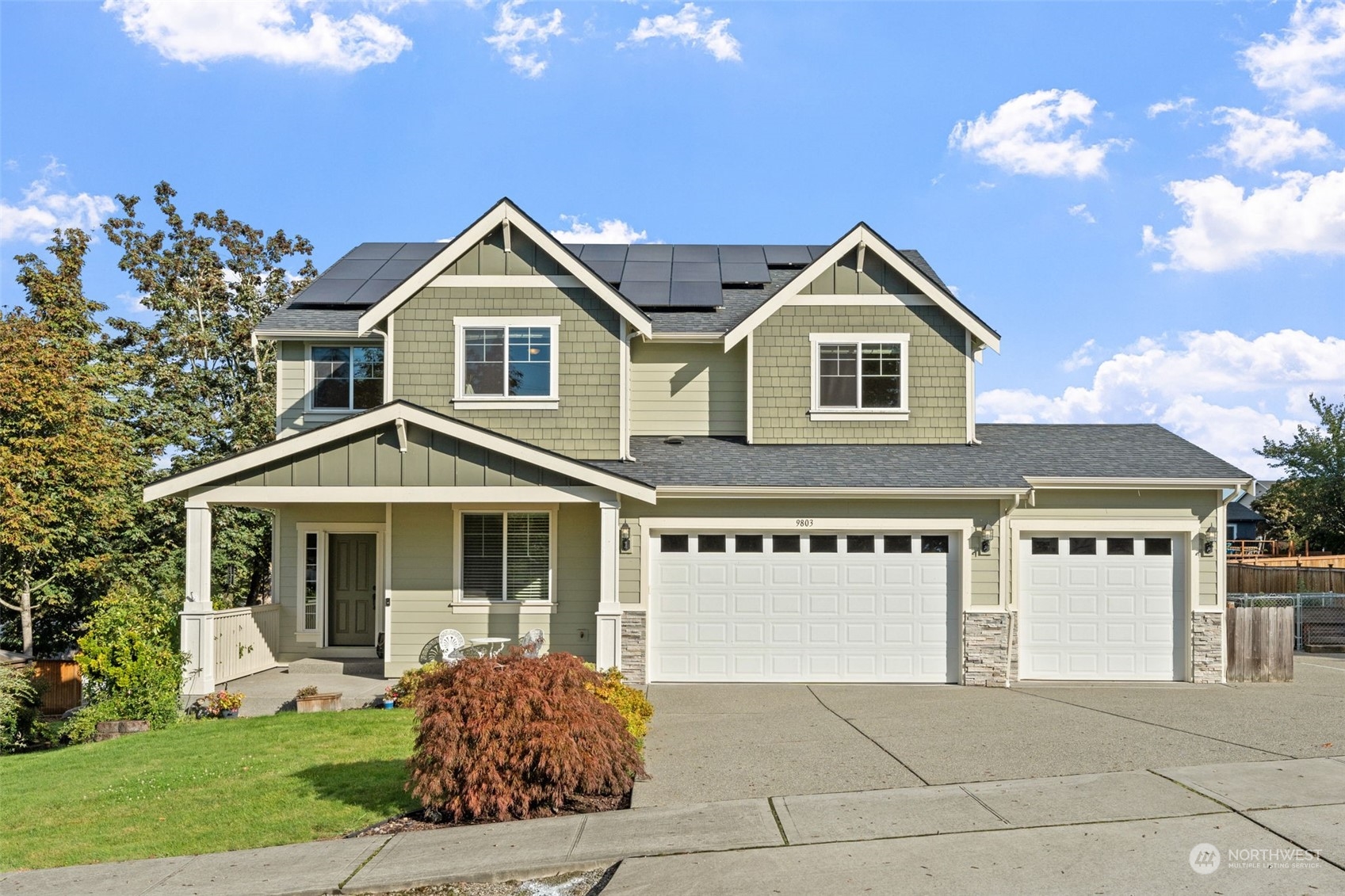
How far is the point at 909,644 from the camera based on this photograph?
15.2 metres

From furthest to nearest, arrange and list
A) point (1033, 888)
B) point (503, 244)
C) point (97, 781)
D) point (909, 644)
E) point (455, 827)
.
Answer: point (503, 244)
point (909, 644)
point (97, 781)
point (455, 827)
point (1033, 888)

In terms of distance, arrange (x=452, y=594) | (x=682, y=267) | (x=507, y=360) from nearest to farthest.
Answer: (x=452, y=594) → (x=507, y=360) → (x=682, y=267)

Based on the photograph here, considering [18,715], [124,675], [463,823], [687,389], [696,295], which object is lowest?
[18,715]

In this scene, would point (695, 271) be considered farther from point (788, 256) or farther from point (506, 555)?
point (506, 555)

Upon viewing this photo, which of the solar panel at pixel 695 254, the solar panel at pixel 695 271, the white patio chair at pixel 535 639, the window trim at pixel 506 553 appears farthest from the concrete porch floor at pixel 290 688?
the solar panel at pixel 695 254

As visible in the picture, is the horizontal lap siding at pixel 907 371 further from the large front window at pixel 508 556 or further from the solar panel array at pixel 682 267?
the large front window at pixel 508 556

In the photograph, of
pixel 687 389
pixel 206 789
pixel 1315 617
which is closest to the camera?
pixel 206 789

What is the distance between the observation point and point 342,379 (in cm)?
1759

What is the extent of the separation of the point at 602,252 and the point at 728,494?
781 cm

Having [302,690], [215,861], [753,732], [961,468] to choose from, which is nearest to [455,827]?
[215,861]

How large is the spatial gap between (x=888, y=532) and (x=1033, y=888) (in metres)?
9.48

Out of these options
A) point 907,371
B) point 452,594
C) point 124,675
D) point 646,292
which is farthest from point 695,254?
point 124,675

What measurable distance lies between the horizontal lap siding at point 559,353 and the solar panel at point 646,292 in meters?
2.04

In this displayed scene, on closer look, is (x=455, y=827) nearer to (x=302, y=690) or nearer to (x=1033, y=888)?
(x=1033, y=888)
